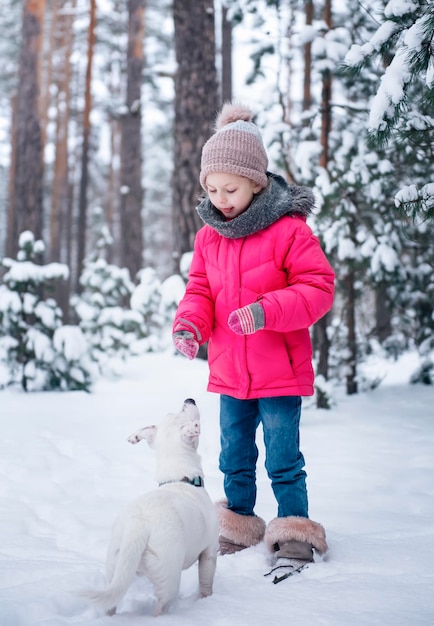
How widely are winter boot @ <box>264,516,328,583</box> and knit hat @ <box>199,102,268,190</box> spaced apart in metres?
1.65

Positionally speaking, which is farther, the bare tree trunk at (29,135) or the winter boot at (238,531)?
the bare tree trunk at (29,135)

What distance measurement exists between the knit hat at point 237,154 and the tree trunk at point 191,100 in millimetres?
4551

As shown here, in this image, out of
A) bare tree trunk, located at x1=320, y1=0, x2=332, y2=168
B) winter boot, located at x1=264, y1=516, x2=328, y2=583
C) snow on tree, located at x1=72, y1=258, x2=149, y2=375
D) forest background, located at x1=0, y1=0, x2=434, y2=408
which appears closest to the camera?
winter boot, located at x1=264, y1=516, x2=328, y2=583

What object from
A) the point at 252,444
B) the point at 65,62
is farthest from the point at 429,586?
the point at 65,62

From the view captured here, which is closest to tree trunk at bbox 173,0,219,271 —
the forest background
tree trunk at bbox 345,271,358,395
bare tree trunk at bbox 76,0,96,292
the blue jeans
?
the forest background

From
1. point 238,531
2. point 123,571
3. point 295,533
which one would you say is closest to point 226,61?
point 238,531

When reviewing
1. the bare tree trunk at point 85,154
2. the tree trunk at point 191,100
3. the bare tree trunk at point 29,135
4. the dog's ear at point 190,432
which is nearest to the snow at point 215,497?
the dog's ear at point 190,432

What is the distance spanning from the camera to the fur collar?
275cm

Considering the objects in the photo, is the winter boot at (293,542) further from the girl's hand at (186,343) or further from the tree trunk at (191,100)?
the tree trunk at (191,100)

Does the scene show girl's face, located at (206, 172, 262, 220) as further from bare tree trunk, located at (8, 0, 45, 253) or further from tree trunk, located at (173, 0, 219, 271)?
bare tree trunk, located at (8, 0, 45, 253)

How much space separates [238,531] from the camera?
290 centimetres

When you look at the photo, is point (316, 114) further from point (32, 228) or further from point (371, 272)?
point (32, 228)

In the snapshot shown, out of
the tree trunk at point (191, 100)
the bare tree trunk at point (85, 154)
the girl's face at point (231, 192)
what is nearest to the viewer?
the girl's face at point (231, 192)

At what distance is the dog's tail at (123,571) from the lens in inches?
74.1
